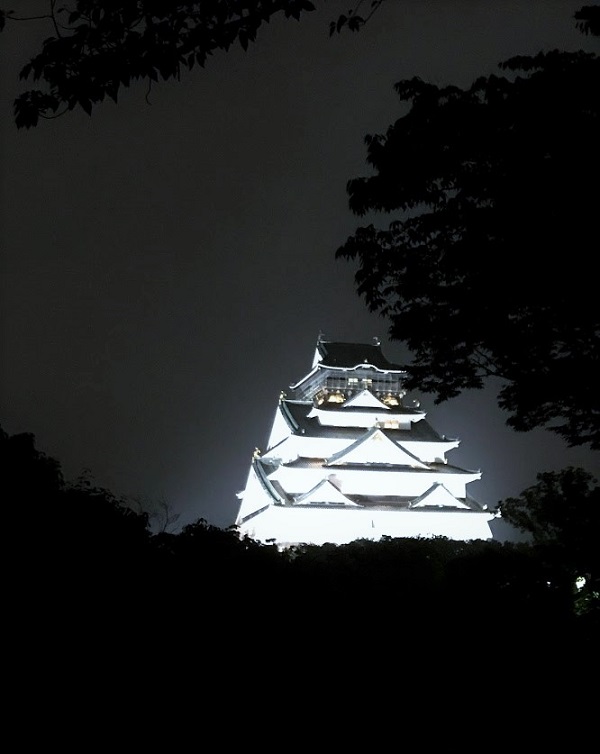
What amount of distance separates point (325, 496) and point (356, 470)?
2.15m

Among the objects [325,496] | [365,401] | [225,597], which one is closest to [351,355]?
[365,401]

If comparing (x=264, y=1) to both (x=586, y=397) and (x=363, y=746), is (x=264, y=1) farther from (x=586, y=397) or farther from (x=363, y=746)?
(x=363, y=746)

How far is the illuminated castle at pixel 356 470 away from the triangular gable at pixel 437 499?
0.15 ft

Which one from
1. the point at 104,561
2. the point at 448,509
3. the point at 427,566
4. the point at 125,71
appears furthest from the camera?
the point at 448,509

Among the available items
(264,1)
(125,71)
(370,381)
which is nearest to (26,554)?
(125,71)

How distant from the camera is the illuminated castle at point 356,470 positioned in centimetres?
3566

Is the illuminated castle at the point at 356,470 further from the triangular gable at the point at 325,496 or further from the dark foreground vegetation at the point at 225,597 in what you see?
the dark foreground vegetation at the point at 225,597

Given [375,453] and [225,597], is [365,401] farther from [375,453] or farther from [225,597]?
[225,597]

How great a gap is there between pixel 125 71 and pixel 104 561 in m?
6.43

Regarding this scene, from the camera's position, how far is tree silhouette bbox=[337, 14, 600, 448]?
8406 millimetres

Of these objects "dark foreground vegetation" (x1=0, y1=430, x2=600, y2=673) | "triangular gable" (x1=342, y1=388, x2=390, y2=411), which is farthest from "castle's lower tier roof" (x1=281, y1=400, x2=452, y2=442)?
"dark foreground vegetation" (x1=0, y1=430, x2=600, y2=673)

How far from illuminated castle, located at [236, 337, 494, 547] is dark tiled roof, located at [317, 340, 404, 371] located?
0.06 m

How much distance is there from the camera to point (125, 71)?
493cm

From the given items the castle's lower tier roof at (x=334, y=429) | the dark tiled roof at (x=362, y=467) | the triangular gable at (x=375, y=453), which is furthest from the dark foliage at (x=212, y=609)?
the castle's lower tier roof at (x=334, y=429)
